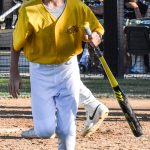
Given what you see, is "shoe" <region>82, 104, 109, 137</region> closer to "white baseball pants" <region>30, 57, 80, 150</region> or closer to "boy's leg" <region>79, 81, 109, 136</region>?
"boy's leg" <region>79, 81, 109, 136</region>

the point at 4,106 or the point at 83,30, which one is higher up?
the point at 83,30

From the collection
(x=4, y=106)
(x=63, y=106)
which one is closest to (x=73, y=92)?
(x=63, y=106)

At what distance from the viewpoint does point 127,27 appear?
15.6 metres

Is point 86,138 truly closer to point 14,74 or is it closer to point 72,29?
point 14,74

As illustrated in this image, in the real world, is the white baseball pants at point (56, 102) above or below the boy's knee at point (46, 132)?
above

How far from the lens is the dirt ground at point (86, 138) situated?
698 cm

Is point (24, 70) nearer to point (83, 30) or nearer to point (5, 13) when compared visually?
point (5, 13)

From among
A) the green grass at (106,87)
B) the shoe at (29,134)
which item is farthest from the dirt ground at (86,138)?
the green grass at (106,87)

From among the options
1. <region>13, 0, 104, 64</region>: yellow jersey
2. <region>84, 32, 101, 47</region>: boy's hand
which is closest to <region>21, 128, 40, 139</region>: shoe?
<region>13, 0, 104, 64</region>: yellow jersey

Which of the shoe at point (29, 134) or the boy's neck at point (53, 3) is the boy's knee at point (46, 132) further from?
the shoe at point (29, 134)

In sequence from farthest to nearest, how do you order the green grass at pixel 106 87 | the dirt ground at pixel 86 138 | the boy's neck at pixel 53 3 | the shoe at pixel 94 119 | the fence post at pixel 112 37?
1. the fence post at pixel 112 37
2. the green grass at pixel 106 87
3. the shoe at pixel 94 119
4. the dirt ground at pixel 86 138
5. the boy's neck at pixel 53 3

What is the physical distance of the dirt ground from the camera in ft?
22.9

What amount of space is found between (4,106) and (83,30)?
201 inches

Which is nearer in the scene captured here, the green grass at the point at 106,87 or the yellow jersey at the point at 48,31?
the yellow jersey at the point at 48,31
